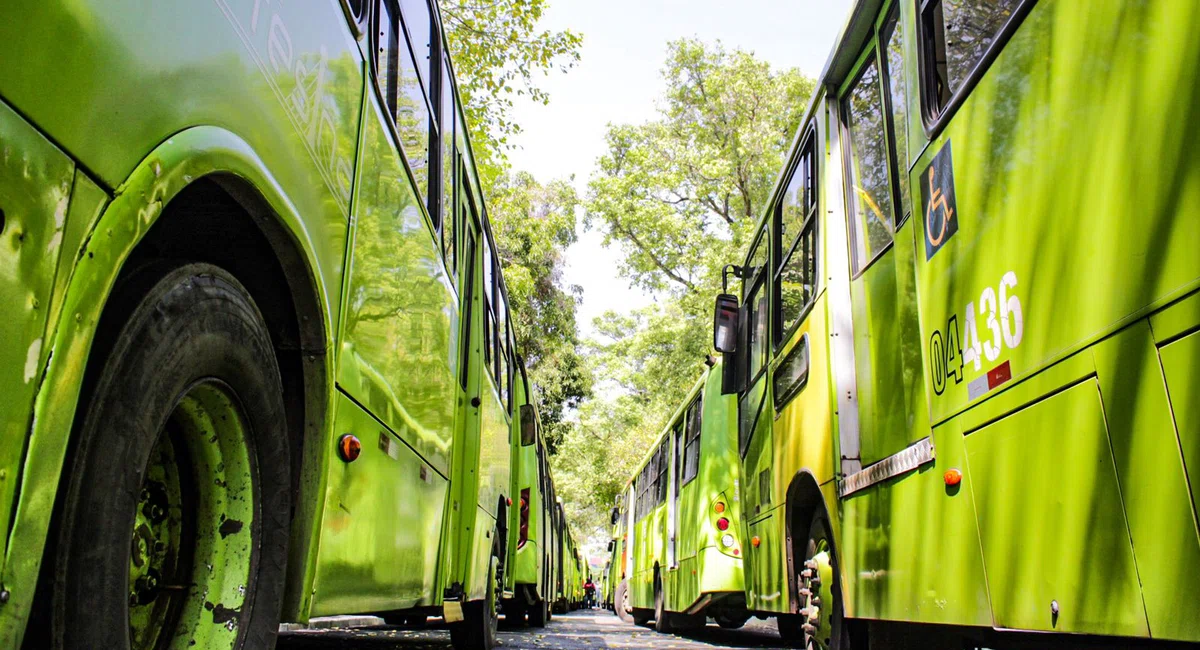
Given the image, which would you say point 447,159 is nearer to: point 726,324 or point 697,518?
point 726,324

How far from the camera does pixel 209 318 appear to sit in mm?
2123

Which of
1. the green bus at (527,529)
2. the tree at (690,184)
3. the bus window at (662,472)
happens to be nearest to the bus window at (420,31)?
the green bus at (527,529)

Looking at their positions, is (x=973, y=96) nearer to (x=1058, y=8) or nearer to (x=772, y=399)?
(x=1058, y=8)

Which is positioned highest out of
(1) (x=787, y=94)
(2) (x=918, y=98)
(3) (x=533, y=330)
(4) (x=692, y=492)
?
(1) (x=787, y=94)

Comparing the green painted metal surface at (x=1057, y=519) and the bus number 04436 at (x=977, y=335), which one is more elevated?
the bus number 04436 at (x=977, y=335)

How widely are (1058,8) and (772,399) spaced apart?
4223 mm

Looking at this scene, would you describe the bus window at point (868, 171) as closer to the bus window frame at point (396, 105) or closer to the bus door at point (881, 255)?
the bus door at point (881, 255)

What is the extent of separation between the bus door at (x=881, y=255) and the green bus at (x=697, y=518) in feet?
11.5

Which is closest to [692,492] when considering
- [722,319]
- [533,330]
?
[722,319]

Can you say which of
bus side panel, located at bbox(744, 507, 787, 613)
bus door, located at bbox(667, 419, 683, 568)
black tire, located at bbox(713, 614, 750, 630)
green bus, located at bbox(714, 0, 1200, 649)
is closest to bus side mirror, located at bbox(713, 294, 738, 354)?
bus side panel, located at bbox(744, 507, 787, 613)

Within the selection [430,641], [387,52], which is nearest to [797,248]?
[387,52]

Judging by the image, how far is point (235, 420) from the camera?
2404 mm

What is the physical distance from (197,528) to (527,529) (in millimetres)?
11000

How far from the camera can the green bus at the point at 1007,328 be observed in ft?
5.95
